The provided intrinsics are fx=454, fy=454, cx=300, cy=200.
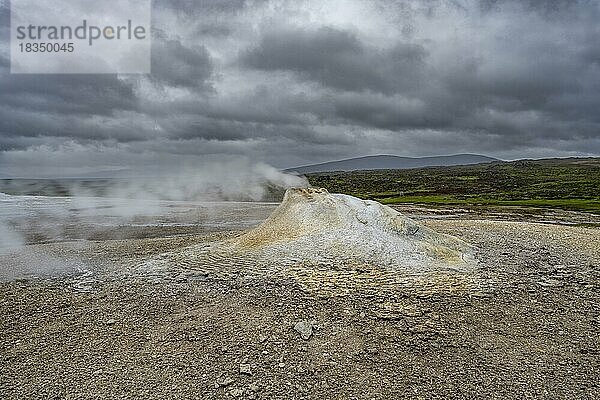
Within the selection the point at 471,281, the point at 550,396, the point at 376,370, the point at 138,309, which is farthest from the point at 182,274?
the point at 550,396

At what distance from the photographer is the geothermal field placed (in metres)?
8.70

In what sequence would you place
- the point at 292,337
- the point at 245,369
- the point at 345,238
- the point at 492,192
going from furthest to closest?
the point at 492,192
the point at 345,238
the point at 292,337
the point at 245,369

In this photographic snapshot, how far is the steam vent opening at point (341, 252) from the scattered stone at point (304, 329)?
2.04 meters

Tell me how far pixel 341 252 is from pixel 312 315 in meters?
4.18

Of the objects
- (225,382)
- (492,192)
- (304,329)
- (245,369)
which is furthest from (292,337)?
(492,192)

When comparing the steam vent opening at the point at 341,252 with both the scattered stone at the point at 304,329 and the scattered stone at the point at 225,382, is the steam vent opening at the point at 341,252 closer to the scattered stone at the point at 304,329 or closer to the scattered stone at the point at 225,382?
the scattered stone at the point at 304,329

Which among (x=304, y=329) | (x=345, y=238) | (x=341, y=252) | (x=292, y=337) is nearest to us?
(x=292, y=337)

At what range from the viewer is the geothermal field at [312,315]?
870 centimetres

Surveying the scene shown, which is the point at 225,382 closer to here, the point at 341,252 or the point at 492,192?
the point at 341,252

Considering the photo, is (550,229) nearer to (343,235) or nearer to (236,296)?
(343,235)

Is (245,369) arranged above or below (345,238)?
below

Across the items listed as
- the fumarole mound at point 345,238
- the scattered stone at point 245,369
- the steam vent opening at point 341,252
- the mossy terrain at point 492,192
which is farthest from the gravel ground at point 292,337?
the mossy terrain at point 492,192

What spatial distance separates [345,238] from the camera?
16203 mm

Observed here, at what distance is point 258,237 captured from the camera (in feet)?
59.0
